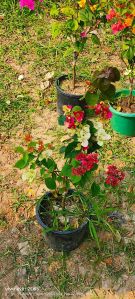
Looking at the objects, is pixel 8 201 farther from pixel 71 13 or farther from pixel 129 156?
pixel 71 13

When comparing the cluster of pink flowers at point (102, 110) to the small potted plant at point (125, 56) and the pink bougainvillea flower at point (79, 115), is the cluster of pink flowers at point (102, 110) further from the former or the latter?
the small potted plant at point (125, 56)

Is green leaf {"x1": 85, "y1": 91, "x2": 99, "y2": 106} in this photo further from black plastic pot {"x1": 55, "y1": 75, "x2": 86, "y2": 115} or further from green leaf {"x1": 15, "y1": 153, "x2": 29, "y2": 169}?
black plastic pot {"x1": 55, "y1": 75, "x2": 86, "y2": 115}

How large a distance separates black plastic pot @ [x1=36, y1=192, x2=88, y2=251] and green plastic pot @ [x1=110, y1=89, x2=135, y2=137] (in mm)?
1020

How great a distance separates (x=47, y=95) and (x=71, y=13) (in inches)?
40.1

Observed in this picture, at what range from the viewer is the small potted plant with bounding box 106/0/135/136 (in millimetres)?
2930

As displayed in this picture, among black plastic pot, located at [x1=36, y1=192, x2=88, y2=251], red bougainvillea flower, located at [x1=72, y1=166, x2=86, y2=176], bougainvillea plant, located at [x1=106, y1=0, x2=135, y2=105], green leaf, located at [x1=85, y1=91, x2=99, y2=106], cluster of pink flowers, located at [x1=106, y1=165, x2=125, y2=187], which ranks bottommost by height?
black plastic pot, located at [x1=36, y1=192, x2=88, y2=251]

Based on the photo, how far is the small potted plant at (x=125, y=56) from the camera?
293 centimetres

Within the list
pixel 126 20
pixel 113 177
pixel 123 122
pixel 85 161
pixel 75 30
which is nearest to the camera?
pixel 85 161

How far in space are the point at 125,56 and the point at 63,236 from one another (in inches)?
56.2

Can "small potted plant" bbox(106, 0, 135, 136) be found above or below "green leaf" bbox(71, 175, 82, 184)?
above

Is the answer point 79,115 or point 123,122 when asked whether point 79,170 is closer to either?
point 79,115

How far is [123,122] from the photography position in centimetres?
341

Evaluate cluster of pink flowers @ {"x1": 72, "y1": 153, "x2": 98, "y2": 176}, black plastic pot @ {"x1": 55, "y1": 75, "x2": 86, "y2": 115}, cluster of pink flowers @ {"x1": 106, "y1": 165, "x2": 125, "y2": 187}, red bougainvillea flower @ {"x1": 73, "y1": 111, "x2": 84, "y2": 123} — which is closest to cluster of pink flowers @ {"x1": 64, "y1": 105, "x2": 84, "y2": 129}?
red bougainvillea flower @ {"x1": 73, "y1": 111, "x2": 84, "y2": 123}

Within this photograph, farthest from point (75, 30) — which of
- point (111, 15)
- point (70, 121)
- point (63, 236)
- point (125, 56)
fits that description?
point (63, 236)
